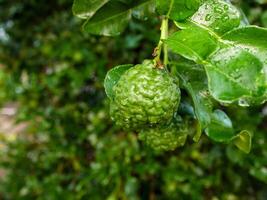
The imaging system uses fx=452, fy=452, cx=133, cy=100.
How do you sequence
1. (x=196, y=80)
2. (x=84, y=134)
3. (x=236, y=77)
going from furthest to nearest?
(x=84, y=134), (x=196, y=80), (x=236, y=77)

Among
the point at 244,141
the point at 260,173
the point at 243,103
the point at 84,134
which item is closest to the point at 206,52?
the point at 243,103

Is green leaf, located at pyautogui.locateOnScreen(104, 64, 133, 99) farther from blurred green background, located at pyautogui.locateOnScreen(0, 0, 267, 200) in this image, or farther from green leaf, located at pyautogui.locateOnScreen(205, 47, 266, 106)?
blurred green background, located at pyautogui.locateOnScreen(0, 0, 267, 200)

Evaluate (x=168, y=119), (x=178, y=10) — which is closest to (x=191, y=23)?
(x=178, y=10)

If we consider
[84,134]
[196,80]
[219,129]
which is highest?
[196,80]

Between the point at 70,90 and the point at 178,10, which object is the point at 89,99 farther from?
the point at 178,10

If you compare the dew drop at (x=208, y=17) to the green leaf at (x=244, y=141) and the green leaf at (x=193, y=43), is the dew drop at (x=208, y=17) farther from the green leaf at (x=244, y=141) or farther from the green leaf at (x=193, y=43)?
the green leaf at (x=244, y=141)

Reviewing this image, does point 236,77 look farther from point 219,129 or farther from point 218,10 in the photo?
point 219,129

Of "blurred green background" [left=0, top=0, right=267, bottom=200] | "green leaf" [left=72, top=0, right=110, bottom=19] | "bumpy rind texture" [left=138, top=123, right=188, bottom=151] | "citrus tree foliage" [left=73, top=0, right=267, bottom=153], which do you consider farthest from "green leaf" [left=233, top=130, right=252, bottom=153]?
"blurred green background" [left=0, top=0, right=267, bottom=200]
